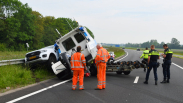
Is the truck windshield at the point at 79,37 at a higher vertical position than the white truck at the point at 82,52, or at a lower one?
higher

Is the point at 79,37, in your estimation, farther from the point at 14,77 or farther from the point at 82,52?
the point at 14,77

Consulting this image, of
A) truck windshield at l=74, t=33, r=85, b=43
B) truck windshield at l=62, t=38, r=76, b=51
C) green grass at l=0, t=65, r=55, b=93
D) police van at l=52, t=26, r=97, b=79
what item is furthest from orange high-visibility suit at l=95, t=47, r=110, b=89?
truck windshield at l=62, t=38, r=76, b=51

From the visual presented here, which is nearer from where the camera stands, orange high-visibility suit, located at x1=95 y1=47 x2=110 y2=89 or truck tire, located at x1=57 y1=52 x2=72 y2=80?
orange high-visibility suit, located at x1=95 y1=47 x2=110 y2=89

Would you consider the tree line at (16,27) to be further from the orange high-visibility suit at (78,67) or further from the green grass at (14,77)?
the orange high-visibility suit at (78,67)

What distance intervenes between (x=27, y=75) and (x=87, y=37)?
366 centimetres

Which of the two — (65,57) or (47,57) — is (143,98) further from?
(47,57)

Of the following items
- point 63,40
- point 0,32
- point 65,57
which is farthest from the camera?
point 0,32

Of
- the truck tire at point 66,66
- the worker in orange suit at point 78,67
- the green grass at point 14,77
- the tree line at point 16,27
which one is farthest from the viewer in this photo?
the tree line at point 16,27

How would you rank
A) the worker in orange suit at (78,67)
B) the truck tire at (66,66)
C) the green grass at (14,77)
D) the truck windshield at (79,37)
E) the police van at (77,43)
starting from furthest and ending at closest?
1. the truck windshield at (79,37)
2. the police van at (77,43)
3. the truck tire at (66,66)
4. the green grass at (14,77)
5. the worker in orange suit at (78,67)

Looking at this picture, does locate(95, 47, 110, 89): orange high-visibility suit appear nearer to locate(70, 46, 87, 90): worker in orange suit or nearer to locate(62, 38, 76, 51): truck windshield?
locate(70, 46, 87, 90): worker in orange suit

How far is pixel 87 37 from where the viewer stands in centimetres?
1025

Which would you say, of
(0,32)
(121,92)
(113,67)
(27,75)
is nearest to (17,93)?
(27,75)

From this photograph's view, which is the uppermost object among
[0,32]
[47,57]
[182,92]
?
[0,32]

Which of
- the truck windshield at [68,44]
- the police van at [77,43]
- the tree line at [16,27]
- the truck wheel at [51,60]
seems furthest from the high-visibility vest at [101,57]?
the tree line at [16,27]
